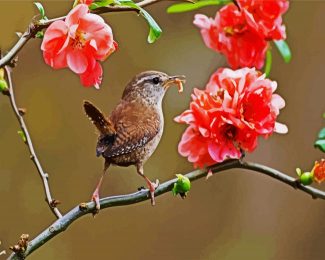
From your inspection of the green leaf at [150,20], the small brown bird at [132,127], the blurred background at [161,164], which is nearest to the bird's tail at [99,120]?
the small brown bird at [132,127]

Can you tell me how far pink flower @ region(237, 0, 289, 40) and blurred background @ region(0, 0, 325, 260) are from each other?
1.10 meters

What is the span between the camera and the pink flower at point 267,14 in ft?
2.69

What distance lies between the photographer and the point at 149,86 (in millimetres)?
721

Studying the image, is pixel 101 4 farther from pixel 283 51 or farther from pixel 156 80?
pixel 283 51

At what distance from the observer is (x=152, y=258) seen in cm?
208

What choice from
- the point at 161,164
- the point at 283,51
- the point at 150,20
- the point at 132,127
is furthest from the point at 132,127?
the point at 161,164

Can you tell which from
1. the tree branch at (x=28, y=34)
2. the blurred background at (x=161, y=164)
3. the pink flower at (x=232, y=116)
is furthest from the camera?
the blurred background at (x=161, y=164)

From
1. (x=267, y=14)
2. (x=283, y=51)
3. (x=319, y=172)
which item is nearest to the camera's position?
(x=319, y=172)

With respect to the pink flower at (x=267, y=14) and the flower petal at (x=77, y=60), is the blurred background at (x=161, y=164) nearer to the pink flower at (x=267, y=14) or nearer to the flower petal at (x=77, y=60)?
the pink flower at (x=267, y=14)

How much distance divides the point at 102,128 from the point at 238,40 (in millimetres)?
279

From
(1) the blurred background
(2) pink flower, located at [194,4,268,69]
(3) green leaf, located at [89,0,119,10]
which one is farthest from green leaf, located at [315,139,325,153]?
(1) the blurred background

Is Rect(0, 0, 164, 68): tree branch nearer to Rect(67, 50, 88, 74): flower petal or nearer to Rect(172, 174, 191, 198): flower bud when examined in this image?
Rect(67, 50, 88, 74): flower petal

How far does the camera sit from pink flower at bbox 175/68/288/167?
0.69 meters

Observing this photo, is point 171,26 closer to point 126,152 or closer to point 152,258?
point 152,258
